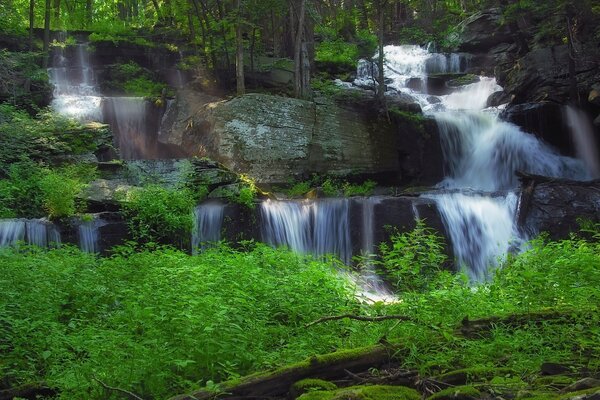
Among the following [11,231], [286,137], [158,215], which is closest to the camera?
[11,231]

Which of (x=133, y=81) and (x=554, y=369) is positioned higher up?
(x=133, y=81)

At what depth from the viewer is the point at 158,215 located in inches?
462

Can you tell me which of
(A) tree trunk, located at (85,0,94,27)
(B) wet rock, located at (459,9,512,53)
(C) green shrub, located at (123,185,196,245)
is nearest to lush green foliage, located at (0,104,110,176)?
(C) green shrub, located at (123,185,196,245)

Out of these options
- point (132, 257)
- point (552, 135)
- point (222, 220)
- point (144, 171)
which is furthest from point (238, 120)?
point (552, 135)

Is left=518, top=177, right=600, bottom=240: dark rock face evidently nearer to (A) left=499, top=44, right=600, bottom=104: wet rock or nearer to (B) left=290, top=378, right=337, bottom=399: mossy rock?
(A) left=499, top=44, right=600, bottom=104: wet rock

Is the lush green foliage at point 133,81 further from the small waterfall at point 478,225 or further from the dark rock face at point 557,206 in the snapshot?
the dark rock face at point 557,206

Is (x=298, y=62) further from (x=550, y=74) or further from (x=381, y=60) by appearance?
(x=550, y=74)

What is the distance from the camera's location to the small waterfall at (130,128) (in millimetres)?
19516

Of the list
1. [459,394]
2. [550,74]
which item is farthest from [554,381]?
[550,74]

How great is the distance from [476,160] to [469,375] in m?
15.5

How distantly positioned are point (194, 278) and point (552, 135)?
53.1ft

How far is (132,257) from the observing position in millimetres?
8297

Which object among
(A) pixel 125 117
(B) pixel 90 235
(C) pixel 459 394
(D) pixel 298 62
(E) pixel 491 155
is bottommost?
(C) pixel 459 394

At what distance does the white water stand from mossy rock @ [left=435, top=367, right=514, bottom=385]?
4.36 metres
